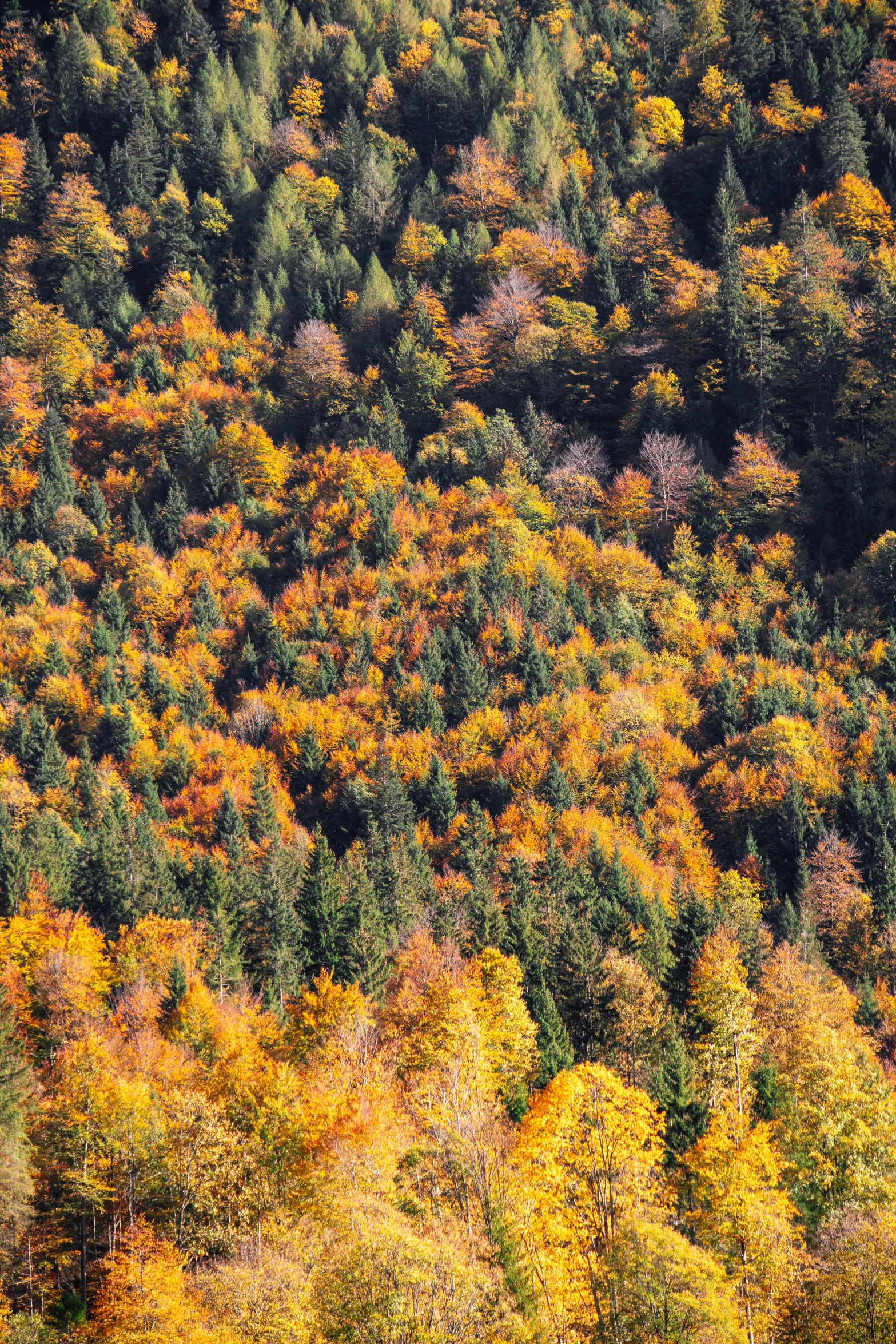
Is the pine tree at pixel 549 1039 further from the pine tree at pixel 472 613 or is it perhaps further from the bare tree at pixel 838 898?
the pine tree at pixel 472 613

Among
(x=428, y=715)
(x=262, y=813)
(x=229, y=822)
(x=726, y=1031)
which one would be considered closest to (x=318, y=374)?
(x=428, y=715)

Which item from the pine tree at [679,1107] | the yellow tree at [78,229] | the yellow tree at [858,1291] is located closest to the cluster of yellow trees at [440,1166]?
the yellow tree at [858,1291]

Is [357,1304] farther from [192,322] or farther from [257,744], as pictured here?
[192,322]

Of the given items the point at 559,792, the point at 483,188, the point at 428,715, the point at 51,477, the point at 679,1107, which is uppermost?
the point at 483,188

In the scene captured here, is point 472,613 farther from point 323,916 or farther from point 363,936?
point 363,936

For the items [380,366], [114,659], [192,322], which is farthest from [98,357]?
[114,659]

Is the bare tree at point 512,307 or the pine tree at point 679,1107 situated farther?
the bare tree at point 512,307
